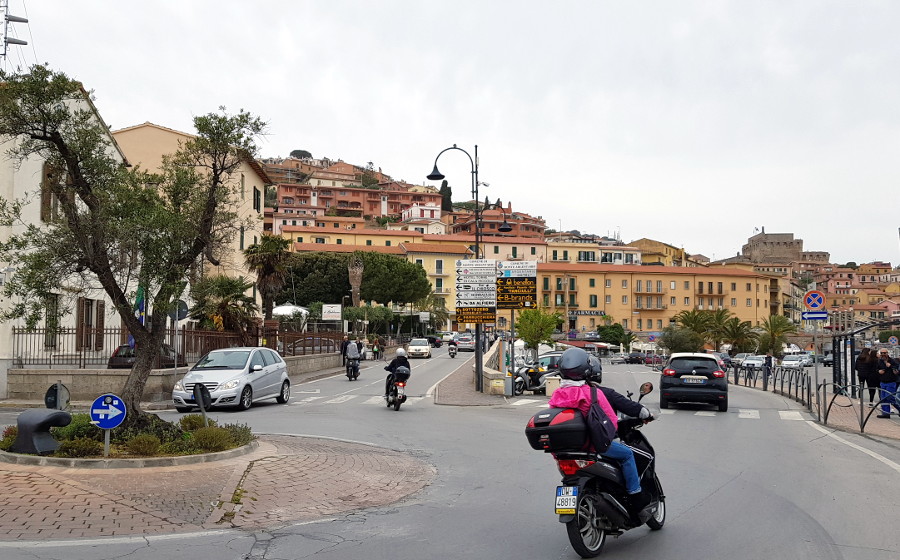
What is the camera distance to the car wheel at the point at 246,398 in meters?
19.7

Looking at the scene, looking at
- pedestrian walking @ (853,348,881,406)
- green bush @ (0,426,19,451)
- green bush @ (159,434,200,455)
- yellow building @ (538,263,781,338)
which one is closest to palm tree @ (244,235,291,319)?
pedestrian walking @ (853,348,881,406)

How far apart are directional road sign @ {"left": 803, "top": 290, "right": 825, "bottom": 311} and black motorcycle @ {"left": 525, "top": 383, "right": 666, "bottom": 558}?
53.7 ft

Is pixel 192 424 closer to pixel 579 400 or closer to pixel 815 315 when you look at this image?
pixel 579 400

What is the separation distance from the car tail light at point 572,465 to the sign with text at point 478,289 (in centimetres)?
1992

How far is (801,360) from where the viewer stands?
67.3 metres

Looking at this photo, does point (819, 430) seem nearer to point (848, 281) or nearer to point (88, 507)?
point (88, 507)

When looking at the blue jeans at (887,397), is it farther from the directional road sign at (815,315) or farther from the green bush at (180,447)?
the green bush at (180,447)

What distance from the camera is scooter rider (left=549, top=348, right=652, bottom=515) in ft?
21.2

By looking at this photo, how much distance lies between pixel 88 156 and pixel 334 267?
238 feet

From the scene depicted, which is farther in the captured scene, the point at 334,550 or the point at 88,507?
the point at 88,507

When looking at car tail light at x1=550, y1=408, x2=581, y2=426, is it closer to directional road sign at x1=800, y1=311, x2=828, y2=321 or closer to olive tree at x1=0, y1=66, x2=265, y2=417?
olive tree at x1=0, y1=66, x2=265, y2=417

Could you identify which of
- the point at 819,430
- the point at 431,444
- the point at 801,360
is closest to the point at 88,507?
the point at 431,444

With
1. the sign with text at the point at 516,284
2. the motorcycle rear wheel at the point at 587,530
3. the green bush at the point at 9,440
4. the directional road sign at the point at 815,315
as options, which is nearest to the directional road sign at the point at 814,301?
the directional road sign at the point at 815,315

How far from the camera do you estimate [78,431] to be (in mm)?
11000
